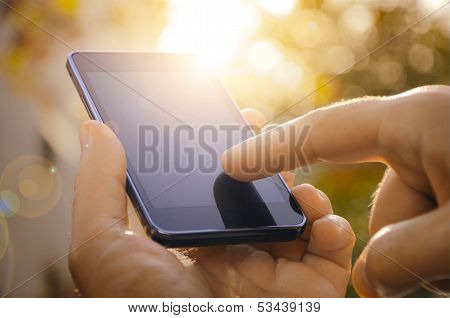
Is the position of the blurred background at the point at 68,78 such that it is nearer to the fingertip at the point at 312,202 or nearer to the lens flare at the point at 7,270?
the lens flare at the point at 7,270

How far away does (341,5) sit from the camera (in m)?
2.31

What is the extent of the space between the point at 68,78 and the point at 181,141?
0.70 meters

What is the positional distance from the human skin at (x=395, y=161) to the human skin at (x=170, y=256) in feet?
0.43

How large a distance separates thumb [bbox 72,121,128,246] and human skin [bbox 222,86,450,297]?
7.7 inches

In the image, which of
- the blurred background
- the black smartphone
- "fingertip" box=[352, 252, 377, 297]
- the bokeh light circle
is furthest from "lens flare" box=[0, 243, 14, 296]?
"fingertip" box=[352, 252, 377, 297]

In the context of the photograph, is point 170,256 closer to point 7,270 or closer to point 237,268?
point 237,268

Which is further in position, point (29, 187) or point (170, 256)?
point (29, 187)

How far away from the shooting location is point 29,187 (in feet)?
5.36

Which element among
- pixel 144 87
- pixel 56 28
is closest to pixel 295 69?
pixel 56 28

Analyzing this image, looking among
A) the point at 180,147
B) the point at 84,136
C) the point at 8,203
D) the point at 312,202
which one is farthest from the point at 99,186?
the point at 8,203

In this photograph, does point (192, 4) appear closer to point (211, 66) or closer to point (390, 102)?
point (211, 66)

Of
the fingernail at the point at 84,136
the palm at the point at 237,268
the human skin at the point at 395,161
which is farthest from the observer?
the fingernail at the point at 84,136

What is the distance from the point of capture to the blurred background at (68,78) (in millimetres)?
1502

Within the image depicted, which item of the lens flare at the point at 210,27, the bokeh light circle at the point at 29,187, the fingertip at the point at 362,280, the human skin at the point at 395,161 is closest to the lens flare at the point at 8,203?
the bokeh light circle at the point at 29,187
